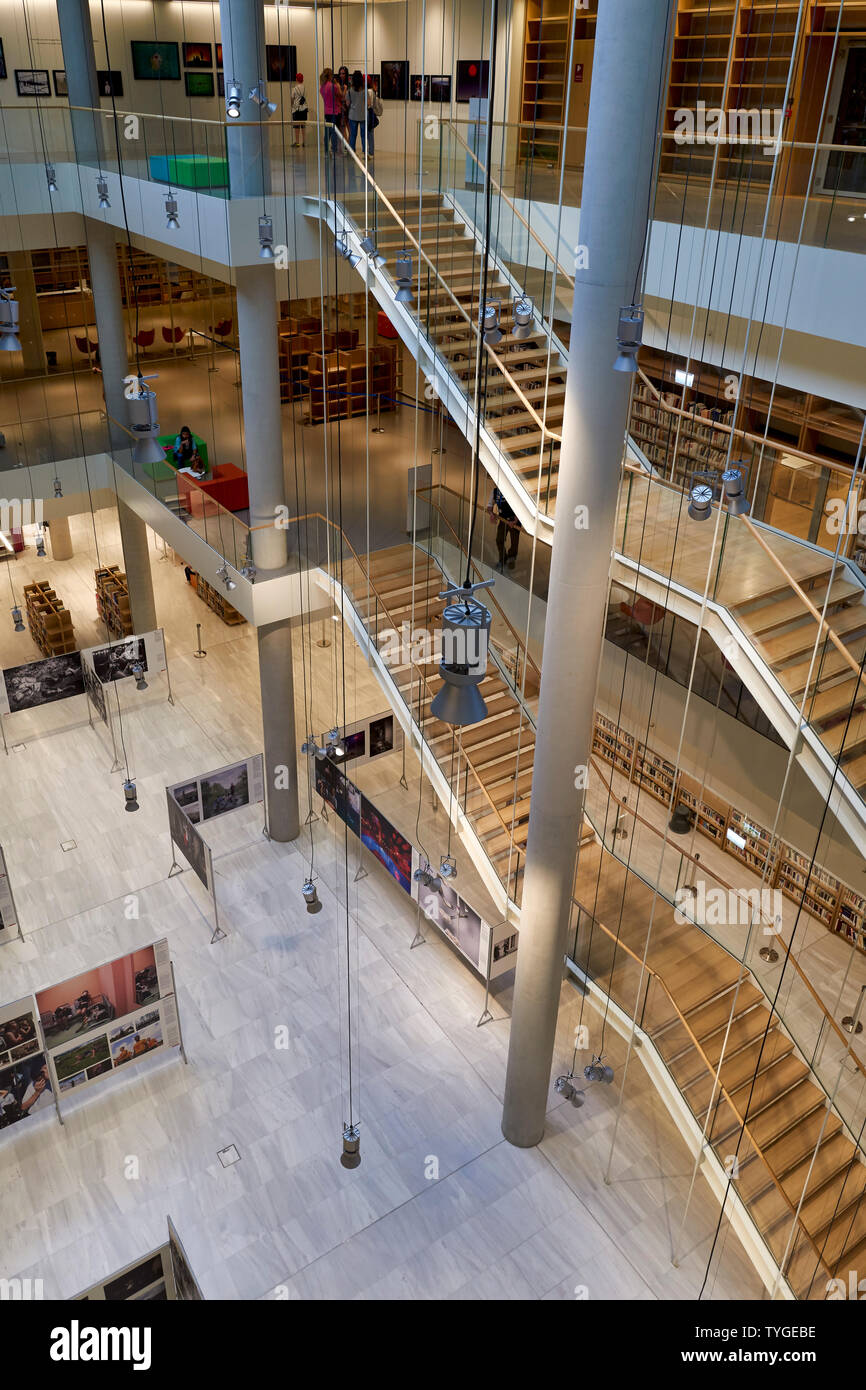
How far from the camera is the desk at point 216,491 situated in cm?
1101

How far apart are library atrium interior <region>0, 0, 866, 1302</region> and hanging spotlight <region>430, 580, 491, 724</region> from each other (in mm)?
25

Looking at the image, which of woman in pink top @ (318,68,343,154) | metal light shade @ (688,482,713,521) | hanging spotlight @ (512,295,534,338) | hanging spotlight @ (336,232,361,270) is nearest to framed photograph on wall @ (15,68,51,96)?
woman in pink top @ (318,68,343,154)

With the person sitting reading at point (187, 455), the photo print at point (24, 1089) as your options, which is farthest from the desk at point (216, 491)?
the photo print at point (24, 1089)

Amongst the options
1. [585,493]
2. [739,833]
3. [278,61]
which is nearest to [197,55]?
[278,61]

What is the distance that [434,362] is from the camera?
8633 mm

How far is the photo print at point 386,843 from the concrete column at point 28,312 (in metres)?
10.5

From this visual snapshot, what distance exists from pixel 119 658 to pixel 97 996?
17.6 feet

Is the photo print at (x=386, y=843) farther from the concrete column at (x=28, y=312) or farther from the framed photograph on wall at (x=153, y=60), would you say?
the framed photograph on wall at (x=153, y=60)

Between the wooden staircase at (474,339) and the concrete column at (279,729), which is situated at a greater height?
the wooden staircase at (474,339)

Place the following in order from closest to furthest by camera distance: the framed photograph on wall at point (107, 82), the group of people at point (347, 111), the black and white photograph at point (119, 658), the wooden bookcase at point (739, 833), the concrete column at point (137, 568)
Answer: the group of people at point (347, 111), the wooden bookcase at point (739, 833), the black and white photograph at point (119, 658), the concrete column at point (137, 568), the framed photograph on wall at point (107, 82)

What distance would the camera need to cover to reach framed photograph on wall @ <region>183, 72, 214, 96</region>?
15.7 m

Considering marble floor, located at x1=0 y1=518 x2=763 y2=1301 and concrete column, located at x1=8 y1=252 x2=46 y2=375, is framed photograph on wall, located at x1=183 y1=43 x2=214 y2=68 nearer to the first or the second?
concrete column, located at x1=8 y1=252 x2=46 y2=375

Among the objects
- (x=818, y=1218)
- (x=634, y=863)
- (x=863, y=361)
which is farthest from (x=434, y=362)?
(x=818, y=1218)
